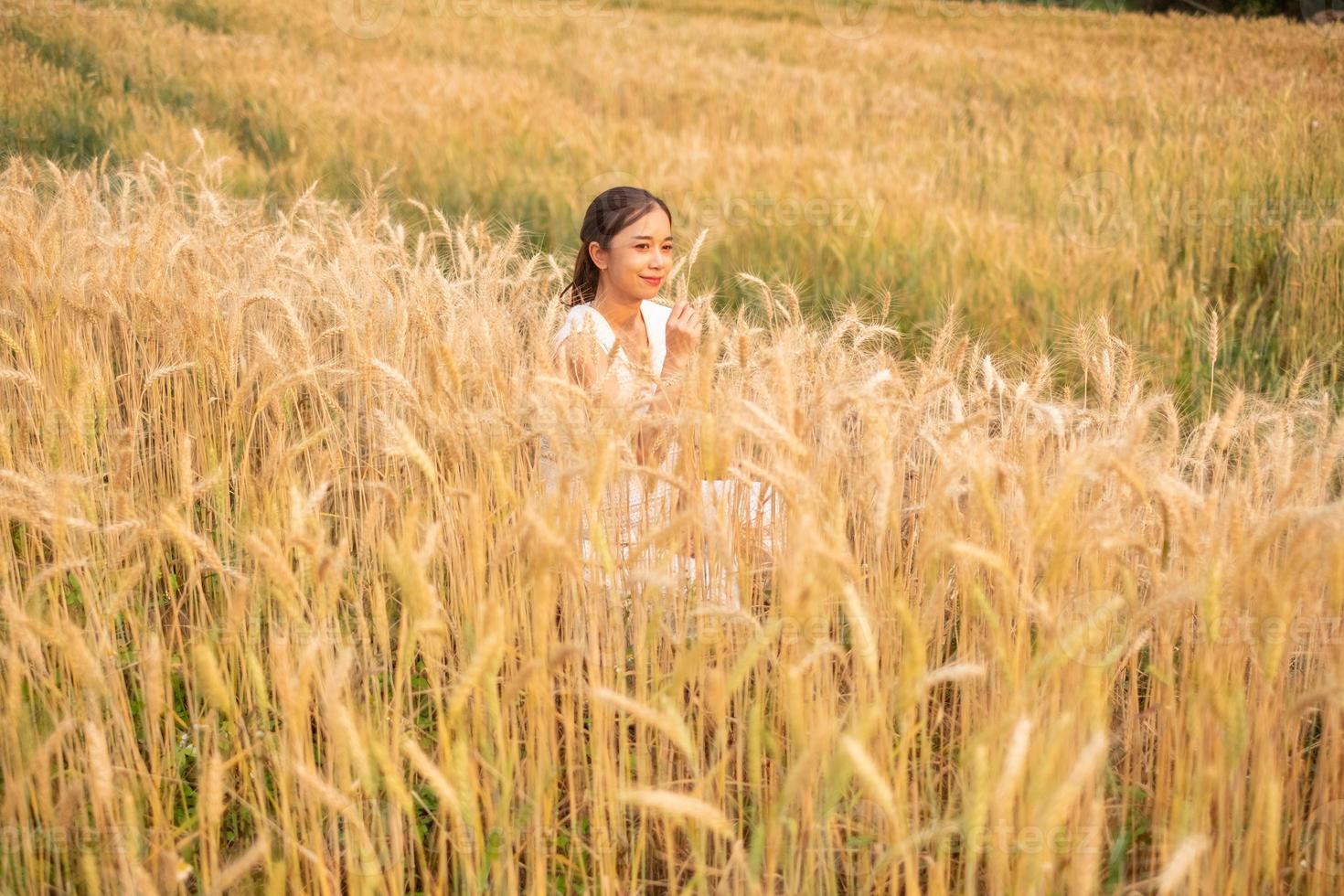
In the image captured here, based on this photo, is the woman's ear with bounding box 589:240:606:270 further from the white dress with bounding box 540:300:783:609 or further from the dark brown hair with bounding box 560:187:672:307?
the white dress with bounding box 540:300:783:609

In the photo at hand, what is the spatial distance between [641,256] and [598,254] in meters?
0.15

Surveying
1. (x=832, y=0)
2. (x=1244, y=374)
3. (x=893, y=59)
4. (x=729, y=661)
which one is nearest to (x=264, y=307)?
(x=729, y=661)

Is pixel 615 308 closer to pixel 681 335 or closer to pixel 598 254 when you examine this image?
pixel 598 254

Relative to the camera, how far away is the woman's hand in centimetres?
232

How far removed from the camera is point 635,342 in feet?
9.32

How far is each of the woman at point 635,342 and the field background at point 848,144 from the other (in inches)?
21.6

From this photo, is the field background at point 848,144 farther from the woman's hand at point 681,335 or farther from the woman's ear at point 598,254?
the woman's ear at point 598,254

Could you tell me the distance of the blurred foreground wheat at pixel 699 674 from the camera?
120 centimetres

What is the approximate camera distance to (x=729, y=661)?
176 cm

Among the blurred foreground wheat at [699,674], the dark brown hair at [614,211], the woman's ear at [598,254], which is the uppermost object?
the dark brown hair at [614,211]

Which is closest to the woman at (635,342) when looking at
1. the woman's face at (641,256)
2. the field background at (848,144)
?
the woman's face at (641,256)

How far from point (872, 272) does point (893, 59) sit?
22.6 ft

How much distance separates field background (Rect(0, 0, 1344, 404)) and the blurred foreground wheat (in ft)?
3.16

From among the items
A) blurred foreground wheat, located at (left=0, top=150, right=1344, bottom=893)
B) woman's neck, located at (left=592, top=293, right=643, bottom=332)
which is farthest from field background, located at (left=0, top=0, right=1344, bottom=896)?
woman's neck, located at (left=592, top=293, right=643, bottom=332)
